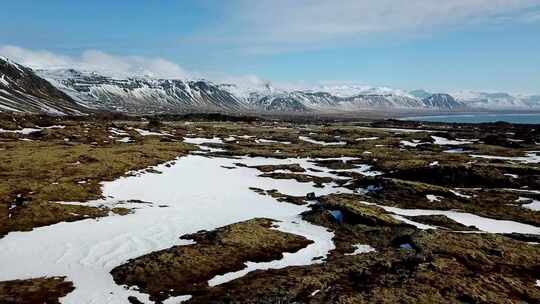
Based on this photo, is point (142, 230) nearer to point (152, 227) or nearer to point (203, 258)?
point (152, 227)

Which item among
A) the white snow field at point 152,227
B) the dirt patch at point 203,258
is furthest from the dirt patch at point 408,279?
the white snow field at point 152,227

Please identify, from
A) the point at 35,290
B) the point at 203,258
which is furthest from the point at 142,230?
the point at 35,290

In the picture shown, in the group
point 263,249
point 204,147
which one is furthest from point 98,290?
point 204,147

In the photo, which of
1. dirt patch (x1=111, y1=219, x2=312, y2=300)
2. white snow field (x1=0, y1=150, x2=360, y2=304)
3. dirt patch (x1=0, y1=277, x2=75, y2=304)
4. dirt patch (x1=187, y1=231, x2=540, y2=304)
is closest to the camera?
dirt patch (x1=187, y1=231, x2=540, y2=304)

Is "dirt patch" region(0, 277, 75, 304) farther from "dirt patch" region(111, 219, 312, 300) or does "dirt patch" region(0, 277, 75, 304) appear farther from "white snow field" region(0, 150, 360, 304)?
"dirt patch" region(111, 219, 312, 300)

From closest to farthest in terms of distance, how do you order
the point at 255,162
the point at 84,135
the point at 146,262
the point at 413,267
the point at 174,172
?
1. the point at 413,267
2. the point at 146,262
3. the point at 174,172
4. the point at 255,162
5. the point at 84,135

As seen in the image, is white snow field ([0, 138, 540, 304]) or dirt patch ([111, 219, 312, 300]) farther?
white snow field ([0, 138, 540, 304])

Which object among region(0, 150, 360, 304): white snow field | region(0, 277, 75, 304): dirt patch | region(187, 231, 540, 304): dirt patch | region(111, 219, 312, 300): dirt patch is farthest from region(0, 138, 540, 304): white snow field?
region(187, 231, 540, 304): dirt patch

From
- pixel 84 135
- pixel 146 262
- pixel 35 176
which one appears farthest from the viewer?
pixel 84 135

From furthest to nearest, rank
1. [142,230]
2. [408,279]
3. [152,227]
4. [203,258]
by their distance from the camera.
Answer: [152,227]
[142,230]
[203,258]
[408,279]

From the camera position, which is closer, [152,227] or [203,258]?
[203,258]

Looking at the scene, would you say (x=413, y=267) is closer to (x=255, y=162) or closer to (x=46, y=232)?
(x=46, y=232)
